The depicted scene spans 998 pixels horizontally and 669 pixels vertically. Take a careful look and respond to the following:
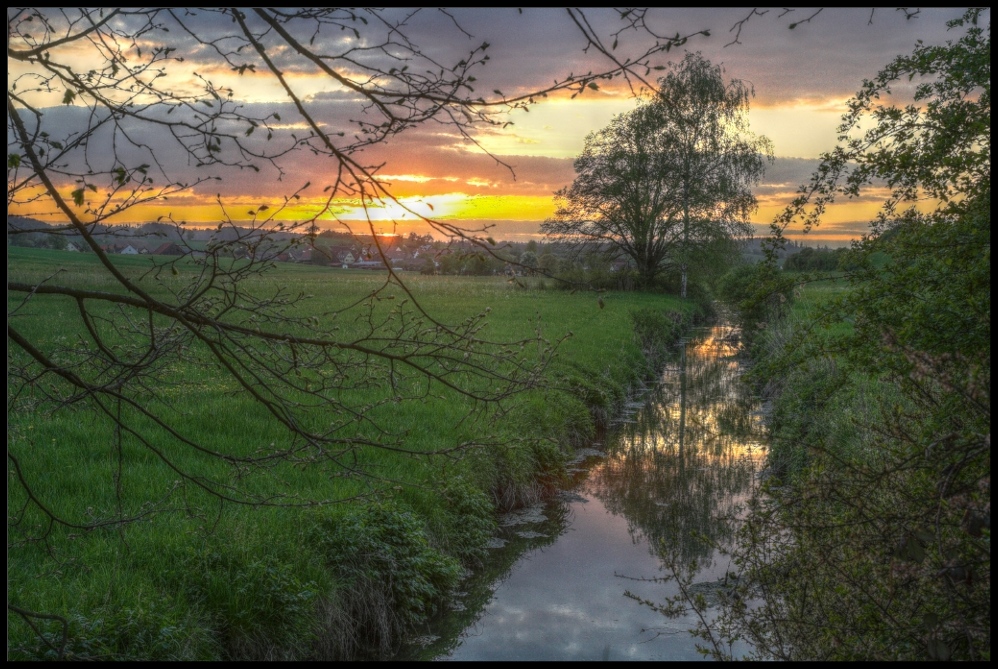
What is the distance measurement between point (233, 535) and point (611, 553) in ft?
12.8

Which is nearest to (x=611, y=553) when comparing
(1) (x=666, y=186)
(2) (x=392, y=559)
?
(2) (x=392, y=559)

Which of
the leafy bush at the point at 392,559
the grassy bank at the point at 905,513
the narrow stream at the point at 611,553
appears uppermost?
the grassy bank at the point at 905,513

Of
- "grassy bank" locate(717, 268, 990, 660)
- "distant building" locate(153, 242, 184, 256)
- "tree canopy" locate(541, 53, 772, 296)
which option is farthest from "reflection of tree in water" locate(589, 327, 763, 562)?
"tree canopy" locate(541, 53, 772, 296)

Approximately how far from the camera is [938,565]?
3.28m

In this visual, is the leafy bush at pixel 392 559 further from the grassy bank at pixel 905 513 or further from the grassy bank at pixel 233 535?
the grassy bank at pixel 905 513

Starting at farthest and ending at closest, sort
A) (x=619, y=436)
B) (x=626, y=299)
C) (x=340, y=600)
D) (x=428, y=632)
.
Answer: (x=626, y=299) < (x=619, y=436) < (x=428, y=632) < (x=340, y=600)

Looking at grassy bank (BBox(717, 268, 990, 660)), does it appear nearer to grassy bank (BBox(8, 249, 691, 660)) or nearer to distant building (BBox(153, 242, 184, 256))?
grassy bank (BBox(8, 249, 691, 660))

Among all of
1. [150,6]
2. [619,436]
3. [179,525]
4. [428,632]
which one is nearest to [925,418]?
[428,632]

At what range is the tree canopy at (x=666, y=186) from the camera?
34.3m

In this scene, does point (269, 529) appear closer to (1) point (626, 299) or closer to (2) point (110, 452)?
(2) point (110, 452)

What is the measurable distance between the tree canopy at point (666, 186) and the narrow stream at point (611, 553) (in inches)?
916

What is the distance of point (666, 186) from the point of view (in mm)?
35438

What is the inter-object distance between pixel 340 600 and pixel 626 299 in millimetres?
27221

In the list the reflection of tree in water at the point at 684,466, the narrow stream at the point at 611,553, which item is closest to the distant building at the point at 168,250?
the narrow stream at the point at 611,553
